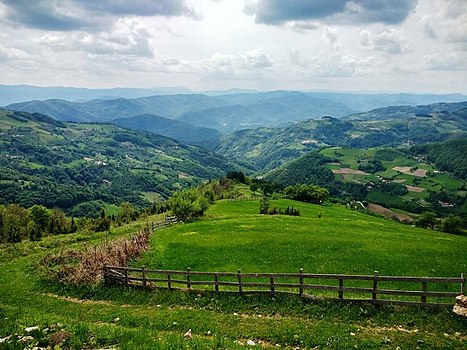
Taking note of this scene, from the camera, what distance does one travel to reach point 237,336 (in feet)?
65.4

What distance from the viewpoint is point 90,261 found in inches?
1259

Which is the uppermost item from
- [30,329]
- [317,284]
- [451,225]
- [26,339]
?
[26,339]

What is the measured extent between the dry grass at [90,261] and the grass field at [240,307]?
1049 millimetres

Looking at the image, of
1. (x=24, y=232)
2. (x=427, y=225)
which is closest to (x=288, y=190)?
(x=427, y=225)

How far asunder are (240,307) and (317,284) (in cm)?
708

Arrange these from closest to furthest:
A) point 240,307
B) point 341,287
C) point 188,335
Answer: point 188,335 < point 341,287 < point 240,307

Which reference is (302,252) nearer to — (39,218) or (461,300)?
(461,300)

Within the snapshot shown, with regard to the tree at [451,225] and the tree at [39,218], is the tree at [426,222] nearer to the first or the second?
the tree at [451,225]

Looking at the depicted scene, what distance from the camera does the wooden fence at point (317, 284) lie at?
22.8 m

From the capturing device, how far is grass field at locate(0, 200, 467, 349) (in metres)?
18.5

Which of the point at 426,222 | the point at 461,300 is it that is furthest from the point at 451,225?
the point at 461,300

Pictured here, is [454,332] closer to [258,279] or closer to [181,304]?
[258,279]

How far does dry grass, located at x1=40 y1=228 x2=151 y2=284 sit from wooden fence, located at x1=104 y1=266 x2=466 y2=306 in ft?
5.22

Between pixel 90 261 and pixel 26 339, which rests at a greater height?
pixel 26 339
